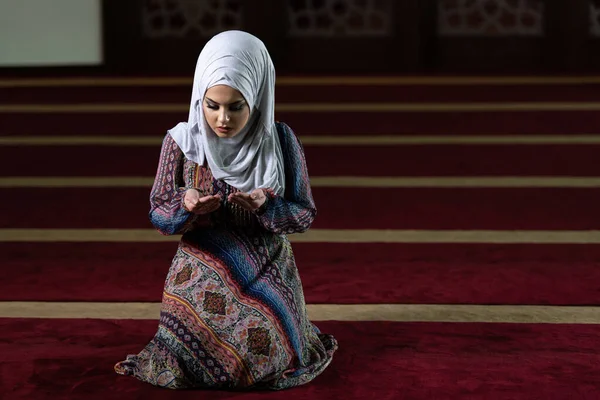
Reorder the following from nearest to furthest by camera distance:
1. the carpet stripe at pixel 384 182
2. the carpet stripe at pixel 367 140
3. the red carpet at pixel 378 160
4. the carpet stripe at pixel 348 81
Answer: the carpet stripe at pixel 384 182
the red carpet at pixel 378 160
the carpet stripe at pixel 367 140
the carpet stripe at pixel 348 81

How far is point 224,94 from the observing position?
183 centimetres

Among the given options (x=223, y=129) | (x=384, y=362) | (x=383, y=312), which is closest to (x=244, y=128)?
(x=223, y=129)

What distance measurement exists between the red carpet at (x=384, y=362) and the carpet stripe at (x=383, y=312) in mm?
48

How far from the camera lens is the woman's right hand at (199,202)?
1.82 metres

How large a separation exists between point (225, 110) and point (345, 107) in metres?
3.70

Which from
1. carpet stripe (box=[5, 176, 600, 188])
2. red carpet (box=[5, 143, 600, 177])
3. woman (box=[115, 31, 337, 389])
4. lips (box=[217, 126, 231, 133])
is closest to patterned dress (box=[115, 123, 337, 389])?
woman (box=[115, 31, 337, 389])

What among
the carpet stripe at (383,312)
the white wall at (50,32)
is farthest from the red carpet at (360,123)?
the carpet stripe at (383,312)

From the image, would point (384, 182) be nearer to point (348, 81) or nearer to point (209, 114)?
point (209, 114)

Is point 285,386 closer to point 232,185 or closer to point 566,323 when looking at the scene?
point 232,185

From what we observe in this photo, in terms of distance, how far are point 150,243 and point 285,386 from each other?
130 cm

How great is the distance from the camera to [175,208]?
1897 mm

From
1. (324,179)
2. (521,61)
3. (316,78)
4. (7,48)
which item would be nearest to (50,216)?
(324,179)

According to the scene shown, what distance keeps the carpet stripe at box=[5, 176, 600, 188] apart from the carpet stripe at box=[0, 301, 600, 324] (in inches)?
55.0

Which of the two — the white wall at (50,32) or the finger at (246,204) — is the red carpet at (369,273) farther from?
the white wall at (50,32)
